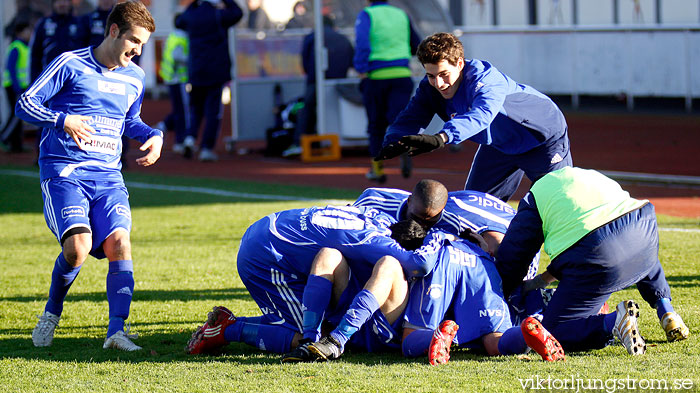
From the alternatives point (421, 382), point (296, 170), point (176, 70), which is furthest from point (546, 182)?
point (176, 70)

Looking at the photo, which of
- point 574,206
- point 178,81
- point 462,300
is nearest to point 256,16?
point 178,81

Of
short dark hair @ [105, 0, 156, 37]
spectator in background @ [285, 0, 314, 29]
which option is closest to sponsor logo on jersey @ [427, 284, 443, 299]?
short dark hair @ [105, 0, 156, 37]

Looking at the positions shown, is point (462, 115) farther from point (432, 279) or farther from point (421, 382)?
point (421, 382)

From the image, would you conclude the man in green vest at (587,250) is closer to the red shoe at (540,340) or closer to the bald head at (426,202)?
the red shoe at (540,340)

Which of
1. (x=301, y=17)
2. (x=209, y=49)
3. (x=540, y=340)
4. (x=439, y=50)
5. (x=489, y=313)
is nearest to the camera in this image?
(x=540, y=340)

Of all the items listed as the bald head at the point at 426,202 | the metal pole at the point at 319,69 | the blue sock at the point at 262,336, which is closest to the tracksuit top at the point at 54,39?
the metal pole at the point at 319,69

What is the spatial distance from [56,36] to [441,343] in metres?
9.85

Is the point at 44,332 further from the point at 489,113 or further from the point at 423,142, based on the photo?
the point at 489,113

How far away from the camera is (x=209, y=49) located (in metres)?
14.6

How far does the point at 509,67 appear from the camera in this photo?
74.3 feet

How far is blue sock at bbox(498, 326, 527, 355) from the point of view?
4836mm

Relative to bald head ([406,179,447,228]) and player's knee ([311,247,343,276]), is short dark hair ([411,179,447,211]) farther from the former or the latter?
player's knee ([311,247,343,276])

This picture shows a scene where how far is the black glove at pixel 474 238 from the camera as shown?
17.9 feet

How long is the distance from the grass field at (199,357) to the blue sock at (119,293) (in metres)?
0.17
